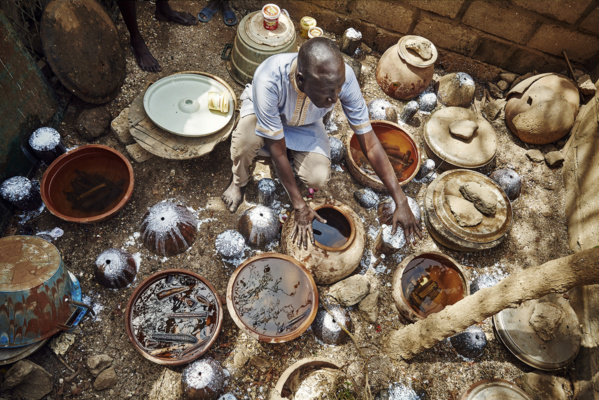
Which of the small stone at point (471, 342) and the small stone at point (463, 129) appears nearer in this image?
the small stone at point (471, 342)

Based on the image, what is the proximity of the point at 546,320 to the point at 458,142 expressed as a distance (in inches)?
81.2

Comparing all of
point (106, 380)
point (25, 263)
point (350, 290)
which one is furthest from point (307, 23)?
point (106, 380)

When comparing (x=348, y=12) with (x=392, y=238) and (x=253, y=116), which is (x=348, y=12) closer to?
(x=253, y=116)

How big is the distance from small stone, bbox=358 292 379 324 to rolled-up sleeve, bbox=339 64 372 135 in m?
1.49

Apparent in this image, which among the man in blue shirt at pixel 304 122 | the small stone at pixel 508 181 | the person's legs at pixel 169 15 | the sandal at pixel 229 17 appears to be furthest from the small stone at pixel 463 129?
the person's legs at pixel 169 15

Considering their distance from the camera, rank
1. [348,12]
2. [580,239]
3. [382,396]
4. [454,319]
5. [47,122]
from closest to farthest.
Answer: [454,319] < [382,396] < [47,122] < [580,239] < [348,12]

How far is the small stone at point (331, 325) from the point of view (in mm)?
3154

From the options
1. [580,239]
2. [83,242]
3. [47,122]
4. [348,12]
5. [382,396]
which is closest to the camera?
[382,396]

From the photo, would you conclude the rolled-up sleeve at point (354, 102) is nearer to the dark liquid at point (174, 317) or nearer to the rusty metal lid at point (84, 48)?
the dark liquid at point (174, 317)

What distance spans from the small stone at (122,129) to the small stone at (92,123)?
0.34ft

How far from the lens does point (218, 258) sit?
Answer: 358 cm

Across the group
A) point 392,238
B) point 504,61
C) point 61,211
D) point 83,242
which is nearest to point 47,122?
point 61,211

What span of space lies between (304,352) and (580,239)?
3.29 metres

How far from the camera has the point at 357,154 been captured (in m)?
4.24
